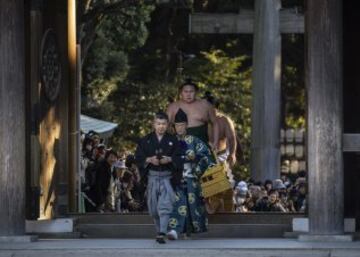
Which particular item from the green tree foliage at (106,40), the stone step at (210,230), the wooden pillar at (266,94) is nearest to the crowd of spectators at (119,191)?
the green tree foliage at (106,40)

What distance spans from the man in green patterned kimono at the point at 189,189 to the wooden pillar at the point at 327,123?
130 cm

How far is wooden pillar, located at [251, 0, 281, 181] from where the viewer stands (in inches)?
1112

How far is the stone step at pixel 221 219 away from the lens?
637 inches

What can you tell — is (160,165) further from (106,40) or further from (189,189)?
(106,40)

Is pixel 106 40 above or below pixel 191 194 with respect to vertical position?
above

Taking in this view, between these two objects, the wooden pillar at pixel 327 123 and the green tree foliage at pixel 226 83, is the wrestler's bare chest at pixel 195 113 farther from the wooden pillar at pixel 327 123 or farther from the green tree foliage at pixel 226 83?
the green tree foliage at pixel 226 83

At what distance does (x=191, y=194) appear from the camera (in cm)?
1524

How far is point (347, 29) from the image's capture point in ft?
52.0

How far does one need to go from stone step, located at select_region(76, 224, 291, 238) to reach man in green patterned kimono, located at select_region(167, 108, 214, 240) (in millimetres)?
541

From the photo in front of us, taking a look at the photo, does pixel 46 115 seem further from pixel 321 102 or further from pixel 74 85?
pixel 321 102

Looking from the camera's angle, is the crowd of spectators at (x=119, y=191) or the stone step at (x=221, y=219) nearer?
the stone step at (x=221, y=219)

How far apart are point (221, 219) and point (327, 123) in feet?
7.09

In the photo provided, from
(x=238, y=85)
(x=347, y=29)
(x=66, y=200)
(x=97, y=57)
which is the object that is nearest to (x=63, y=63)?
(x=66, y=200)

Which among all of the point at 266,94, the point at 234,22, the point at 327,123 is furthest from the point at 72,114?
the point at 234,22
